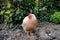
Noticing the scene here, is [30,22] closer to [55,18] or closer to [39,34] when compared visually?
[39,34]

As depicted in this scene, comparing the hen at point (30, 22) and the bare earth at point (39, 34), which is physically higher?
the hen at point (30, 22)

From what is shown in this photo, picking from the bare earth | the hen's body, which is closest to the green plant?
the bare earth

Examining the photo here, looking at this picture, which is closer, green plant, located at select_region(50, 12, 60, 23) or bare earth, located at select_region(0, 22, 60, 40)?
bare earth, located at select_region(0, 22, 60, 40)

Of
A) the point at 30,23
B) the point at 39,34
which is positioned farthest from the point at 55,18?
the point at 30,23

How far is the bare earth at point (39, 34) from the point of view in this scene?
4973mm

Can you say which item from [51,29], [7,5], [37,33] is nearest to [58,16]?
[51,29]

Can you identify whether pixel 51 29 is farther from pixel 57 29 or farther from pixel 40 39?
pixel 40 39

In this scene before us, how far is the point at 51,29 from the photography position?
5391 millimetres

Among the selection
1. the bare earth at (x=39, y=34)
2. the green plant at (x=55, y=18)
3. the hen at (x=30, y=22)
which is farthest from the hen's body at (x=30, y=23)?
the green plant at (x=55, y=18)

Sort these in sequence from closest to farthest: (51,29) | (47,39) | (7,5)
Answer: (47,39)
(51,29)
(7,5)

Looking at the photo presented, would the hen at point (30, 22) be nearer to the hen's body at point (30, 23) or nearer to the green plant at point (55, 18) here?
the hen's body at point (30, 23)

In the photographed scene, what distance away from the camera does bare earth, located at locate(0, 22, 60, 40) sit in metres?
4.97

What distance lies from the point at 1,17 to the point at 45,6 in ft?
4.64

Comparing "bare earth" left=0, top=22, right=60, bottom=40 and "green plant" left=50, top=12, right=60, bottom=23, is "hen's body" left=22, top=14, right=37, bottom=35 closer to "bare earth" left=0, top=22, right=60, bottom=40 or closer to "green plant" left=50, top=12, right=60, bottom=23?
"bare earth" left=0, top=22, right=60, bottom=40
